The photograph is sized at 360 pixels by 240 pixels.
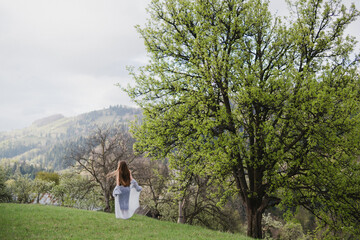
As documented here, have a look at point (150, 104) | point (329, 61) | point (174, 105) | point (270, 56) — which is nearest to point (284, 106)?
point (270, 56)

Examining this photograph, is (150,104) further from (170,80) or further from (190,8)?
(190,8)

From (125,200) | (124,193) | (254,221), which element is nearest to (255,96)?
(254,221)

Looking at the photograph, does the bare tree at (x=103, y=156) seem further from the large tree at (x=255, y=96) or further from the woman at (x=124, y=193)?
the woman at (x=124, y=193)

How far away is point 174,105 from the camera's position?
1630cm

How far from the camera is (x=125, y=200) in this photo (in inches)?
570

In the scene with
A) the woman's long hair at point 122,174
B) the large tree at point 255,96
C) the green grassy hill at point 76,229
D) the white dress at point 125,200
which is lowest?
the green grassy hill at point 76,229

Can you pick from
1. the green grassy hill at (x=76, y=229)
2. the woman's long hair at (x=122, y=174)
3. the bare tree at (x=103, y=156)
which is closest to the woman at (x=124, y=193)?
the woman's long hair at (x=122, y=174)

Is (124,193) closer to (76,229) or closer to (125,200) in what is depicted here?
(125,200)

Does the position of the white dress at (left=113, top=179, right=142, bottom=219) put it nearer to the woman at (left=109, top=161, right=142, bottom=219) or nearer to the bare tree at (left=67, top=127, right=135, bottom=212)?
the woman at (left=109, top=161, right=142, bottom=219)

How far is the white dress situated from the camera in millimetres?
14213

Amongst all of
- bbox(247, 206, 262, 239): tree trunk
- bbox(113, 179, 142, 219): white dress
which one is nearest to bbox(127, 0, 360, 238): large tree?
bbox(247, 206, 262, 239): tree trunk

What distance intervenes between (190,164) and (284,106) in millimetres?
6347

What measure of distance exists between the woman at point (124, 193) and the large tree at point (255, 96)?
7.10 ft

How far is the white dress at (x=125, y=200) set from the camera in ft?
46.6
